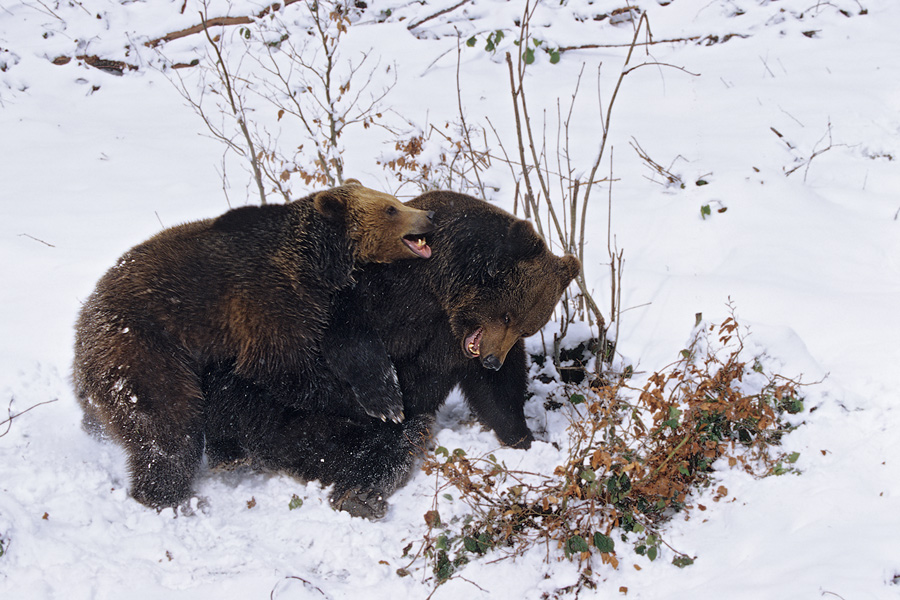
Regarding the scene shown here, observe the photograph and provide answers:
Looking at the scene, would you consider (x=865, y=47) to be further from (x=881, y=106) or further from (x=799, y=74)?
(x=881, y=106)

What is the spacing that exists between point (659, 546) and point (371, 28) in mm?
10589

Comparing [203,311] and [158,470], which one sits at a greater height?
[203,311]

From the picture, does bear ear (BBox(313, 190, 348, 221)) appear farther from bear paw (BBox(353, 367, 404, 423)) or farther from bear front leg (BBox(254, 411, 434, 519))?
bear front leg (BBox(254, 411, 434, 519))

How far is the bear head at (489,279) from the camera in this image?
397 centimetres

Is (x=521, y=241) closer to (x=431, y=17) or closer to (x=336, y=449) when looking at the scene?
(x=336, y=449)

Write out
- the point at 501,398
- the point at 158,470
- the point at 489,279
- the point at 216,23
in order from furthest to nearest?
the point at 216,23
the point at 501,398
the point at 489,279
the point at 158,470

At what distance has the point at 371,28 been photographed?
38.5ft

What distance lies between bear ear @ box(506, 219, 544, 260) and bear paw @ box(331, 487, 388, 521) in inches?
61.4

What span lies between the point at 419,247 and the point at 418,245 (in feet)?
0.05

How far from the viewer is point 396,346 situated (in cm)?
410

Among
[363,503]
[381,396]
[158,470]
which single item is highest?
[381,396]

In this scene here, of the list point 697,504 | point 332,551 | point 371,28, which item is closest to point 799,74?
point 371,28

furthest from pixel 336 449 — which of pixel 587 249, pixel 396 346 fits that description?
pixel 587 249

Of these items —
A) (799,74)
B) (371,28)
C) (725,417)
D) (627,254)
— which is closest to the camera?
(725,417)
